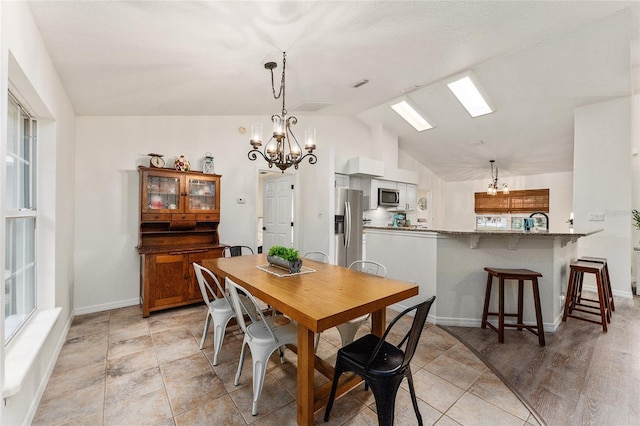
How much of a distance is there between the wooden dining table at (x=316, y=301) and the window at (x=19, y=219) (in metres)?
1.28

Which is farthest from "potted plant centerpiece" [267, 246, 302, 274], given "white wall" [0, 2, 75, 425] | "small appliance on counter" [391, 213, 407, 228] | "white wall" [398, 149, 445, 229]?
"white wall" [398, 149, 445, 229]

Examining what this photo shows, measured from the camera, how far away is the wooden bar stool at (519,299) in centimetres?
266

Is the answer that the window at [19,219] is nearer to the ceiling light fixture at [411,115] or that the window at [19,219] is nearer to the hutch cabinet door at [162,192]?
the hutch cabinet door at [162,192]

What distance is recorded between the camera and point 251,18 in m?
1.99

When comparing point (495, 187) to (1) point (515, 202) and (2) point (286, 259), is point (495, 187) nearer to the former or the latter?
(1) point (515, 202)

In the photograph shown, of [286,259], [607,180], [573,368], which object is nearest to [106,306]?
[286,259]

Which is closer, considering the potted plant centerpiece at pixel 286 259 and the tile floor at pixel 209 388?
the tile floor at pixel 209 388

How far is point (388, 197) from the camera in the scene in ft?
19.1

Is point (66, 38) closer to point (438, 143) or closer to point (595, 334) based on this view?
point (595, 334)

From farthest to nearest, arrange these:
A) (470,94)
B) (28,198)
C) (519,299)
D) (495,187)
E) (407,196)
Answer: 1. (495,187)
2. (407,196)
3. (470,94)
4. (519,299)
5. (28,198)

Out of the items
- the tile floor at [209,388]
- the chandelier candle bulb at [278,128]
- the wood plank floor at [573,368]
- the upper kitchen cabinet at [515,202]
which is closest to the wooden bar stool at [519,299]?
the wood plank floor at [573,368]

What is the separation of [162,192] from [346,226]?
2.87 meters

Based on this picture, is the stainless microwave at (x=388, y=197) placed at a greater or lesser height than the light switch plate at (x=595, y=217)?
greater

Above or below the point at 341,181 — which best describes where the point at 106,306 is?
below
